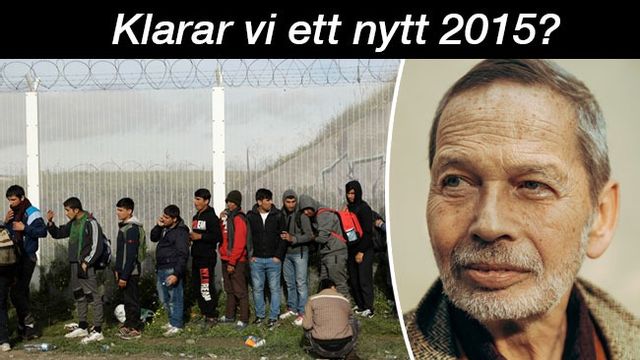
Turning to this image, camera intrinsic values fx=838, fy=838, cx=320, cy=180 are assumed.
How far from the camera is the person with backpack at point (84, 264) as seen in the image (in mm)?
9195

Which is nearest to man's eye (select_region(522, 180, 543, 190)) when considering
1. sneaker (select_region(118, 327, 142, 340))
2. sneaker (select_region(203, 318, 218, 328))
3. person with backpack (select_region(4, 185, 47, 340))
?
sneaker (select_region(203, 318, 218, 328))

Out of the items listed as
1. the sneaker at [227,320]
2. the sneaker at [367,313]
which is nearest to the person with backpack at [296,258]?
the sneaker at [227,320]

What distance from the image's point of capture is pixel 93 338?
9.14m

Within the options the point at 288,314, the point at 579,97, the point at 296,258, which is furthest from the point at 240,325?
the point at 579,97

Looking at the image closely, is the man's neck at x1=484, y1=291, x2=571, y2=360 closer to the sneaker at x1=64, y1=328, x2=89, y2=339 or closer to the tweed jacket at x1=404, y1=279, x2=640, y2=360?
the tweed jacket at x1=404, y1=279, x2=640, y2=360

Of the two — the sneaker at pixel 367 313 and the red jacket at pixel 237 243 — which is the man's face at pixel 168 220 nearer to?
the red jacket at pixel 237 243

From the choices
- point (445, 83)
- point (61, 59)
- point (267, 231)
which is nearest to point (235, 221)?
point (267, 231)

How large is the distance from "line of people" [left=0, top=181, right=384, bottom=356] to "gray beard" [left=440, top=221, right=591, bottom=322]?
2.90m

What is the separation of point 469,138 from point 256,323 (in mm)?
4267

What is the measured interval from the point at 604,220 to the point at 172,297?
4990 mm

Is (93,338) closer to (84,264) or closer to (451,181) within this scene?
(84,264)

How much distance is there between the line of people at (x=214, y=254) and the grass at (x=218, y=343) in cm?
15

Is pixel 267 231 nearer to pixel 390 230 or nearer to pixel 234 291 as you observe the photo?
pixel 234 291

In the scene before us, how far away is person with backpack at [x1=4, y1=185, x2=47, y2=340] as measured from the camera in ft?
30.7
